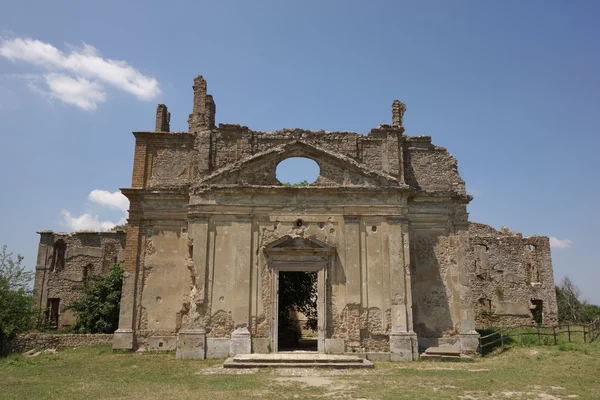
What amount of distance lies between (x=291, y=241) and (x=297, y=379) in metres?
5.04

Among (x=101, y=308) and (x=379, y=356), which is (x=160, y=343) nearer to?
(x=379, y=356)

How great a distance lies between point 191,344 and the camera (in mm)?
13992

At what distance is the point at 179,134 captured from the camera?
16391 millimetres

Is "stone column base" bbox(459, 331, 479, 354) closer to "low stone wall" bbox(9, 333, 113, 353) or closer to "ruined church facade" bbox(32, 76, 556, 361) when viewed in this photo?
"ruined church facade" bbox(32, 76, 556, 361)

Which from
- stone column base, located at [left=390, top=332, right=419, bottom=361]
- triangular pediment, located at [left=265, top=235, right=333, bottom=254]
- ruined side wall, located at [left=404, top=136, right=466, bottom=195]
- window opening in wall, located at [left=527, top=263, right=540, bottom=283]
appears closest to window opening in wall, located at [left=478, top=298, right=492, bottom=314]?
window opening in wall, located at [left=527, top=263, right=540, bottom=283]

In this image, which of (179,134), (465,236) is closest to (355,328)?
(465,236)

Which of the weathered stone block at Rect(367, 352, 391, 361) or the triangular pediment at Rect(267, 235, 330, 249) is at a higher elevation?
the triangular pediment at Rect(267, 235, 330, 249)

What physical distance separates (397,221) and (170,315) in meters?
8.27

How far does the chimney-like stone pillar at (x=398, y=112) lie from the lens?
54.3 feet

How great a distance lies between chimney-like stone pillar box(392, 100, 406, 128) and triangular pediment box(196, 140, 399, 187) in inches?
91.4

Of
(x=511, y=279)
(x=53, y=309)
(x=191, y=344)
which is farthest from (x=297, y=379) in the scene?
(x=53, y=309)

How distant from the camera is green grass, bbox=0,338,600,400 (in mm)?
8773

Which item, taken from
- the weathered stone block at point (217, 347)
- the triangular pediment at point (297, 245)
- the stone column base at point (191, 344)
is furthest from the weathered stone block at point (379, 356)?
the stone column base at point (191, 344)

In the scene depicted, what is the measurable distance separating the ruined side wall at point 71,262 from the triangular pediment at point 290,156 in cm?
1551
